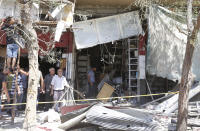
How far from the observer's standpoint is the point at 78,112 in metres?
8.27

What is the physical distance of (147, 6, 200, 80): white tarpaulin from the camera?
10352 mm

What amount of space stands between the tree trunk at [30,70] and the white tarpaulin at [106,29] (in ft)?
13.6

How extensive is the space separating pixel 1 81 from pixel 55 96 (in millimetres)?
2324

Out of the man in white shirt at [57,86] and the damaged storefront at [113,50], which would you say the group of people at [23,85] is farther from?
the damaged storefront at [113,50]

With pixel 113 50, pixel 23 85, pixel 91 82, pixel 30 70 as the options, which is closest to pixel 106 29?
pixel 91 82

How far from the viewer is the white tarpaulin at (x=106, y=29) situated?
37.6ft

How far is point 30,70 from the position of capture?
23.7 feet

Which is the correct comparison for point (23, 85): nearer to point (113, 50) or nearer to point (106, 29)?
point (106, 29)

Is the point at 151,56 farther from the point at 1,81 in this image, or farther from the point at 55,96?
the point at 1,81

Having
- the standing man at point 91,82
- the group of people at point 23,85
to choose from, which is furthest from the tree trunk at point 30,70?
the standing man at point 91,82

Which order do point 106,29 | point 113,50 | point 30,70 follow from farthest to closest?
1. point 113,50
2. point 106,29
3. point 30,70

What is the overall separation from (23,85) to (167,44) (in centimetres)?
592

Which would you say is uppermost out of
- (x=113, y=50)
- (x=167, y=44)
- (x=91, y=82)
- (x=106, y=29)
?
(x=106, y=29)

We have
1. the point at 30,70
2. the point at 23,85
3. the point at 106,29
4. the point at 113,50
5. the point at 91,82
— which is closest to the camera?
the point at 30,70
